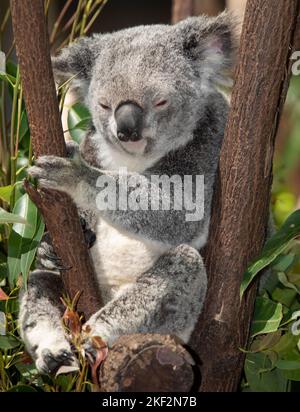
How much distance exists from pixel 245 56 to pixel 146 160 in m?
0.72

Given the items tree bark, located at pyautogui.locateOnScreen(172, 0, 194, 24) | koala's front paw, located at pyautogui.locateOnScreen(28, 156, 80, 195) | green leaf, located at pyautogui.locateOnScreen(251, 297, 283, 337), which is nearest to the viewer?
koala's front paw, located at pyautogui.locateOnScreen(28, 156, 80, 195)

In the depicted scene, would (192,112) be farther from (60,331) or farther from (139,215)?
(60,331)

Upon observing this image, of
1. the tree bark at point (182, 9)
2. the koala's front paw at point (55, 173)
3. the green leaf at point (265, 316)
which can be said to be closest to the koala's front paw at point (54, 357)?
the koala's front paw at point (55, 173)

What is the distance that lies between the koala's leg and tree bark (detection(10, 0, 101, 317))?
0.91 ft

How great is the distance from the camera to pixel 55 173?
114 inches

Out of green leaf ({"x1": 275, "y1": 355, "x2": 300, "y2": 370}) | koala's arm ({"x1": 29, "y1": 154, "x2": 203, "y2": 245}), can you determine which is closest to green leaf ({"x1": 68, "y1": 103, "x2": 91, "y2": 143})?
koala's arm ({"x1": 29, "y1": 154, "x2": 203, "y2": 245})

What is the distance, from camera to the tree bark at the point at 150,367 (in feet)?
8.61

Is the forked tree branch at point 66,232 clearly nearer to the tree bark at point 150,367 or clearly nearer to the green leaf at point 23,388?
the tree bark at point 150,367

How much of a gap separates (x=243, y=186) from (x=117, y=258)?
0.78 m

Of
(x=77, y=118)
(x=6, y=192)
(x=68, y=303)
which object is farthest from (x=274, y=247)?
(x=77, y=118)

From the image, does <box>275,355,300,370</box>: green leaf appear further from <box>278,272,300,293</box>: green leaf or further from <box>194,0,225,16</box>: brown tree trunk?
<box>194,0,225,16</box>: brown tree trunk

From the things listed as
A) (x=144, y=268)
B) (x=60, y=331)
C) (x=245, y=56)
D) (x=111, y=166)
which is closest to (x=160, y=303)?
(x=144, y=268)

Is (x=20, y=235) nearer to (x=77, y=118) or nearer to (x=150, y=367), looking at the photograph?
(x=150, y=367)

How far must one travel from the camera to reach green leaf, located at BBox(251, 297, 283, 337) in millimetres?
3189
